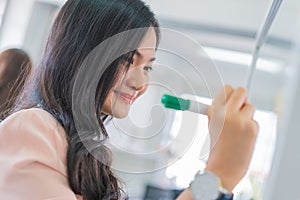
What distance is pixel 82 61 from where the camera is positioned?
531 millimetres

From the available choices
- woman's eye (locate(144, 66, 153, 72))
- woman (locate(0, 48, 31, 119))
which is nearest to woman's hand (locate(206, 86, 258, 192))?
woman's eye (locate(144, 66, 153, 72))

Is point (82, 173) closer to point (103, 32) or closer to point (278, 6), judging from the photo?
point (103, 32)

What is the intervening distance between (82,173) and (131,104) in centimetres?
12

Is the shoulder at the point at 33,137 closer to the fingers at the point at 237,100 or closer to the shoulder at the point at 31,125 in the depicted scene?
the shoulder at the point at 31,125

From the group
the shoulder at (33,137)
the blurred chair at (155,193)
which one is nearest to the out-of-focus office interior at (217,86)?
the blurred chair at (155,193)

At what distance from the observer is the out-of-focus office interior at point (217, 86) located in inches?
14.8

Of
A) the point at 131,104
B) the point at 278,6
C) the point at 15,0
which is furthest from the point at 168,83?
the point at 15,0

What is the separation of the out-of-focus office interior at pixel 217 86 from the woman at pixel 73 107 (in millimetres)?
38

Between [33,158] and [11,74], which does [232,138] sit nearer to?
[33,158]

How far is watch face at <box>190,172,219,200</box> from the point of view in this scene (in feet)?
1.30

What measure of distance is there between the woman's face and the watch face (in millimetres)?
177

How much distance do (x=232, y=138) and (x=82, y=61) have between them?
0.23 meters

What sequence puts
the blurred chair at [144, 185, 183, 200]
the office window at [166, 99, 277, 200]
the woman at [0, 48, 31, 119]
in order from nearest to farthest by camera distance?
the office window at [166, 99, 277, 200]
the woman at [0, 48, 31, 119]
the blurred chair at [144, 185, 183, 200]

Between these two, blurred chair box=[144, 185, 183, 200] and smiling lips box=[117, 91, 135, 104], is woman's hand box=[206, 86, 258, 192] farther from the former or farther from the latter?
blurred chair box=[144, 185, 183, 200]
